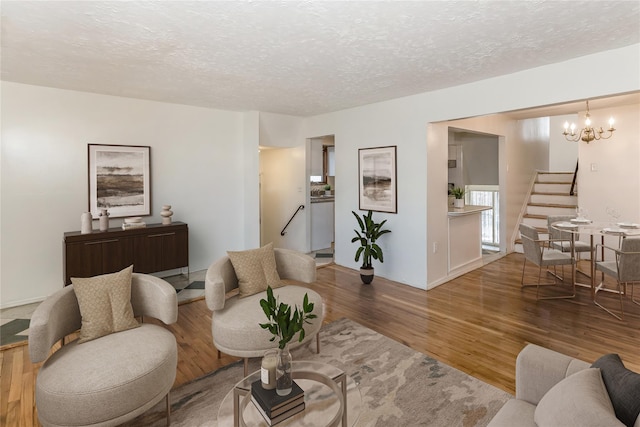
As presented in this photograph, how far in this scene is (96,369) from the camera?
1.86 meters

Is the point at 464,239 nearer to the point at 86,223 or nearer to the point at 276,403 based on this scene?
the point at 276,403

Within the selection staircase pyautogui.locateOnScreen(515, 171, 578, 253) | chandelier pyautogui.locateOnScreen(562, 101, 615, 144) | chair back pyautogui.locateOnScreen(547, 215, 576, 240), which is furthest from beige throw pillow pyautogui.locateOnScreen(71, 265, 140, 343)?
staircase pyautogui.locateOnScreen(515, 171, 578, 253)

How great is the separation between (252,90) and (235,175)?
6.19ft

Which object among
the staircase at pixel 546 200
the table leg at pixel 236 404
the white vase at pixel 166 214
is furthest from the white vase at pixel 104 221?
the staircase at pixel 546 200

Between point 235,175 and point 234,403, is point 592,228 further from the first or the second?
point 235,175

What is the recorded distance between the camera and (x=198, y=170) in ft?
17.7

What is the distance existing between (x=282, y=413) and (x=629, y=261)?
13.1 ft

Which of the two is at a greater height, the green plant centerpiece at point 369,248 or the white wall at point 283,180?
the white wall at point 283,180

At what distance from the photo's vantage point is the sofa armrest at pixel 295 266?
129 inches

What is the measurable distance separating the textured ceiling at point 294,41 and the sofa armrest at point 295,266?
1894 mm

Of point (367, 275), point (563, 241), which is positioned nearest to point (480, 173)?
point (563, 241)

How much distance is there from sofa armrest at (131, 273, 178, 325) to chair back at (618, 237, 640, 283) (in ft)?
14.4

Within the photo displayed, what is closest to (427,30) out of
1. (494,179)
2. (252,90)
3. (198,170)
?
(252,90)

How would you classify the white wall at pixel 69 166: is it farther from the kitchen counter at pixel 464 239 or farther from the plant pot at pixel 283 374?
the plant pot at pixel 283 374
